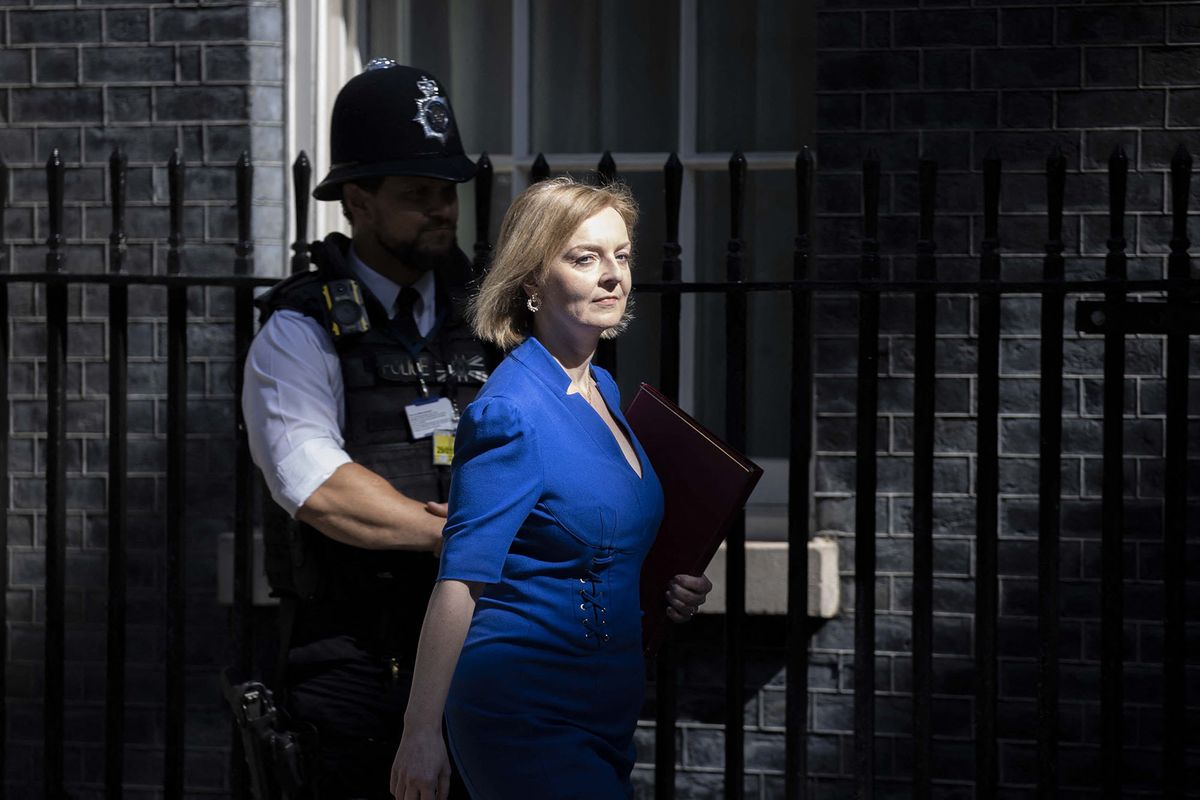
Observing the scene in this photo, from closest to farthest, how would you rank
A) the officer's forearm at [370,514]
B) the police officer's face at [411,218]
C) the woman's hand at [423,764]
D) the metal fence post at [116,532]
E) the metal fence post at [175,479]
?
the woman's hand at [423,764] < the officer's forearm at [370,514] < the police officer's face at [411,218] < the metal fence post at [175,479] < the metal fence post at [116,532]

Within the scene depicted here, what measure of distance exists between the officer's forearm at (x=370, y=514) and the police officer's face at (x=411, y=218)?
0.52 meters

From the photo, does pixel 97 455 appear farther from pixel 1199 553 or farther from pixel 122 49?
pixel 1199 553

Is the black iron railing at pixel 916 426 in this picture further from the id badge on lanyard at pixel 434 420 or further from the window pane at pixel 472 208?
the window pane at pixel 472 208

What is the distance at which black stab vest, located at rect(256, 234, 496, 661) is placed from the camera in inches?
137

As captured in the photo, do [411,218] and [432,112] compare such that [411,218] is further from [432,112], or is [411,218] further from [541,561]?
[541,561]

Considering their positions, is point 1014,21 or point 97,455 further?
point 97,455

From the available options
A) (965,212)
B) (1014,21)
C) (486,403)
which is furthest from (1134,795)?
(486,403)

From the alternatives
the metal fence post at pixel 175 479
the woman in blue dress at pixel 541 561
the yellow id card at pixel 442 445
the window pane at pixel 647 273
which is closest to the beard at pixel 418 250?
the yellow id card at pixel 442 445

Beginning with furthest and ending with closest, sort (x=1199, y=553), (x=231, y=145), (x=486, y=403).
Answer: (x=231, y=145), (x=1199, y=553), (x=486, y=403)

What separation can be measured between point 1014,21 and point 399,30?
2.07 meters

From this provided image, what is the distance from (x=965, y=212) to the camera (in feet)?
16.3

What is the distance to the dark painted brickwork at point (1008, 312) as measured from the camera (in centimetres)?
492

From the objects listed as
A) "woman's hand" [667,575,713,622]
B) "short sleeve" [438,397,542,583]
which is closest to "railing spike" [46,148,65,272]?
"short sleeve" [438,397,542,583]

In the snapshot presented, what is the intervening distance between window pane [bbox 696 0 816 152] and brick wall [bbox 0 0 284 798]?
1.44m
